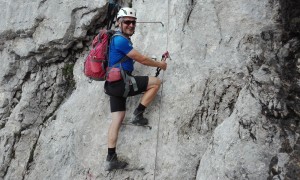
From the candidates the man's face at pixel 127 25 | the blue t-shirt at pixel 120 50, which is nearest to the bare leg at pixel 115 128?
the blue t-shirt at pixel 120 50

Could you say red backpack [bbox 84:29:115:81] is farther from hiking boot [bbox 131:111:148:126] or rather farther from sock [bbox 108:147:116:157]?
sock [bbox 108:147:116:157]

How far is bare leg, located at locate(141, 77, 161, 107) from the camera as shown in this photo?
7512 mm

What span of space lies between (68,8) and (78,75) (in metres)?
2.05

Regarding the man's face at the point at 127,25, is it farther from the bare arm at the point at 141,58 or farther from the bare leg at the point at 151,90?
the bare leg at the point at 151,90

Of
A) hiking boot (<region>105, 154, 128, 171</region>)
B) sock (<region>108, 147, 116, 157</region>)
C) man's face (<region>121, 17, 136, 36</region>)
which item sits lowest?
hiking boot (<region>105, 154, 128, 171</region>)

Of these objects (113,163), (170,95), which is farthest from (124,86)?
(113,163)

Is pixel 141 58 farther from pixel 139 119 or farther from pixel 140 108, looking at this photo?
pixel 139 119

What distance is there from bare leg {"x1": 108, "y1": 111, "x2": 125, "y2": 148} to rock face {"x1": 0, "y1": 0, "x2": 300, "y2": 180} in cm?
44

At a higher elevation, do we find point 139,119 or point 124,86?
point 124,86

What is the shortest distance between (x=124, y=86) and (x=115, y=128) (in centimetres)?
97

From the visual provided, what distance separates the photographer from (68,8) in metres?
10.0

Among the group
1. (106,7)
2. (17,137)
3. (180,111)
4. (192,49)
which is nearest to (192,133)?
(180,111)

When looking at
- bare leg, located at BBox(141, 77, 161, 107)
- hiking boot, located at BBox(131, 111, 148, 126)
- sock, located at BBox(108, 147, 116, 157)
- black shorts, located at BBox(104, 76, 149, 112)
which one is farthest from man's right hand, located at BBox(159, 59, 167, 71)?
sock, located at BBox(108, 147, 116, 157)

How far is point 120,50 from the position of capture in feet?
23.3
